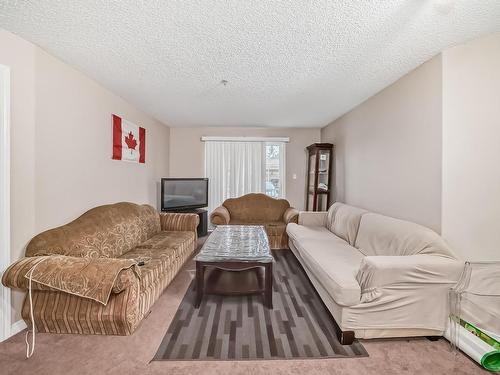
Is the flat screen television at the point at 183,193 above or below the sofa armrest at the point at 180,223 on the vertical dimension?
above

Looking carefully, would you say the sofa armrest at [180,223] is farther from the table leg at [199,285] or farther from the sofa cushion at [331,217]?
the sofa cushion at [331,217]

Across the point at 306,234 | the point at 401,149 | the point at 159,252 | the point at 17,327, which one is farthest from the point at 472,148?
the point at 17,327

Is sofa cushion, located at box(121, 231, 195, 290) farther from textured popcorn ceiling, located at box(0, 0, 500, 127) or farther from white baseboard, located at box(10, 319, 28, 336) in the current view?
textured popcorn ceiling, located at box(0, 0, 500, 127)

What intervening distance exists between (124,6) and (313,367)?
8.69ft

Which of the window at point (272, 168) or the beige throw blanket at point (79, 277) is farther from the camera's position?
the window at point (272, 168)

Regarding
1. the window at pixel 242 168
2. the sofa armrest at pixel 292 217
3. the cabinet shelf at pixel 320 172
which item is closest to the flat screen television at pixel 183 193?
the window at pixel 242 168

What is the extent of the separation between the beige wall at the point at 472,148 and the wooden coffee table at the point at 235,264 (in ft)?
5.38

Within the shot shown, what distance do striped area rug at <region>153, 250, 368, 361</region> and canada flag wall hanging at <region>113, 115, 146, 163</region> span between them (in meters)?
2.11

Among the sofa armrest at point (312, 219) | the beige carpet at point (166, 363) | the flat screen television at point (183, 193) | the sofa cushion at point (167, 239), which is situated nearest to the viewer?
the beige carpet at point (166, 363)

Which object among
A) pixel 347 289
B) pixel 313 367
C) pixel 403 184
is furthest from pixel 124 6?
pixel 403 184

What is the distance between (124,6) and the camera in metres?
1.56

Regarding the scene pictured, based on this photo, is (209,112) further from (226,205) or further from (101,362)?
(101,362)

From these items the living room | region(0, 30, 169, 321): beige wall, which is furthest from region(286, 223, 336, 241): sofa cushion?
region(0, 30, 169, 321): beige wall

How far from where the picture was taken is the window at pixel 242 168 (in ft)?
17.6
